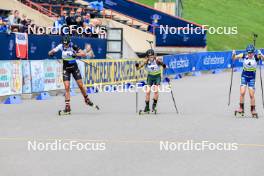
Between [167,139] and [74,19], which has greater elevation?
[74,19]

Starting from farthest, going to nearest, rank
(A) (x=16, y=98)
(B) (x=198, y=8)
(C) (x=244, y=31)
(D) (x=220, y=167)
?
1. (B) (x=198, y=8)
2. (C) (x=244, y=31)
3. (A) (x=16, y=98)
4. (D) (x=220, y=167)

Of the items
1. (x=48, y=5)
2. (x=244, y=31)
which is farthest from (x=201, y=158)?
(x=244, y=31)

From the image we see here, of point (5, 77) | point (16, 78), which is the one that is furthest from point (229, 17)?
point (5, 77)

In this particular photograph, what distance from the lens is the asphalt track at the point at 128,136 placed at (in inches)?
356

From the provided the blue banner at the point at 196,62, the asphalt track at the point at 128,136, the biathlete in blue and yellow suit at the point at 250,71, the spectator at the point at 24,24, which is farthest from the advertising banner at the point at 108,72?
the biathlete in blue and yellow suit at the point at 250,71

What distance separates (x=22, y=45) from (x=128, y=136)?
418 inches

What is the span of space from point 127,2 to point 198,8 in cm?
2599

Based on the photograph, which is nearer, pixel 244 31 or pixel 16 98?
pixel 16 98

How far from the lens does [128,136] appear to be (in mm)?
12398

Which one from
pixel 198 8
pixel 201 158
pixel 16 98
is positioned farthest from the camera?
pixel 198 8

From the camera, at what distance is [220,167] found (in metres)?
9.21

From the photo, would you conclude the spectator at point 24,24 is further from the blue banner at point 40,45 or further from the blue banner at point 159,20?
the blue banner at point 159,20

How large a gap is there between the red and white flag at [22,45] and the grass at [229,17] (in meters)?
35.3

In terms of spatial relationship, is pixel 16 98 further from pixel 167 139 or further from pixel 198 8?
pixel 198 8
